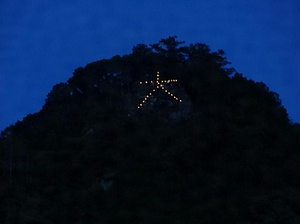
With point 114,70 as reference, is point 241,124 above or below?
below

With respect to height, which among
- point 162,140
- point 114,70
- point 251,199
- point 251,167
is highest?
point 114,70

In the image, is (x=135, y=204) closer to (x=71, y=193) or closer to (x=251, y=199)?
(x=71, y=193)

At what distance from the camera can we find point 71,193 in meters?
18.5

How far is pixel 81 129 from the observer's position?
24125 millimetres

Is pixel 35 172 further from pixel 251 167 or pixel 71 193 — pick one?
pixel 251 167

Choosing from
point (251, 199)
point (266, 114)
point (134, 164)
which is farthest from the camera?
point (266, 114)

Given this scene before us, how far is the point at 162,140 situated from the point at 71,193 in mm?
4872

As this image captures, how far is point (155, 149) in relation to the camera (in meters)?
20.6

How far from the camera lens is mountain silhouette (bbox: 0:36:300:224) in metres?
16.9

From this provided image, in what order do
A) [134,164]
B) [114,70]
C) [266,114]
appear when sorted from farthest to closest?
[114,70]
[266,114]
[134,164]

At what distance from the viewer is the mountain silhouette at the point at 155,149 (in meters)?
16.9

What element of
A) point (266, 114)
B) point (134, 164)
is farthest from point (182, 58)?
point (134, 164)

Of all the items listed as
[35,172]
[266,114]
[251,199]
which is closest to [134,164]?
[35,172]

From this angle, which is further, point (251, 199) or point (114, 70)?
point (114, 70)
